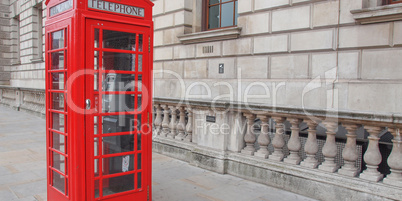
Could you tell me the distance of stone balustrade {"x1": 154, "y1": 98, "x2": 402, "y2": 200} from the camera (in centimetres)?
382

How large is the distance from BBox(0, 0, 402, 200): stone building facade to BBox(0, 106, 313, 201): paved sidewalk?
0.76 feet

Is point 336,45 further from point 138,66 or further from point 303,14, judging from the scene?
point 138,66

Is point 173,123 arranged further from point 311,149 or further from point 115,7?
point 115,7

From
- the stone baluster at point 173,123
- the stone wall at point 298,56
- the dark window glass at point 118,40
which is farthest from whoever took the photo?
the stone baluster at point 173,123

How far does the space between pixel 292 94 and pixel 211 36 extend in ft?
8.73

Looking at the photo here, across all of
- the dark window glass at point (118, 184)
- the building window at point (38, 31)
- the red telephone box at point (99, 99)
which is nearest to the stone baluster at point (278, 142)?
the red telephone box at point (99, 99)

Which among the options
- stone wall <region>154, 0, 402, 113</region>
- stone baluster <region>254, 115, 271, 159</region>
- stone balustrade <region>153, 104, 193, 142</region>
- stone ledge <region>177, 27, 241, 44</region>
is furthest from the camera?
stone ledge <region>177, 27, 241, 44</region>

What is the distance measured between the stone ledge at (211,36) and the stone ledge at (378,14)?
2719mm

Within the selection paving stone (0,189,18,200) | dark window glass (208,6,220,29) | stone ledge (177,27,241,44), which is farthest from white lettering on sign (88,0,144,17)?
dark window glass (208,6,220,29)

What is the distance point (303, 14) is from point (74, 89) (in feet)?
16.3

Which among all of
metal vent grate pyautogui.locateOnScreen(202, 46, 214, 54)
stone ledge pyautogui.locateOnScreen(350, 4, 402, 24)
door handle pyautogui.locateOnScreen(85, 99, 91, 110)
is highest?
stone ledge pyautogui.locateOnScreen(350, 4, 402, 24)

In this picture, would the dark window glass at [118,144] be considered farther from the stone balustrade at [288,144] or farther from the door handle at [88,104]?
the stone balustrade at [288,144]

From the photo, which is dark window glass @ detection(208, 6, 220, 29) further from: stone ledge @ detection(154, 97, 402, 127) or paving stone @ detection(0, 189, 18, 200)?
paving stone @ detection(0, 189, 18, 200)

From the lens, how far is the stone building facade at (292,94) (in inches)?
162
